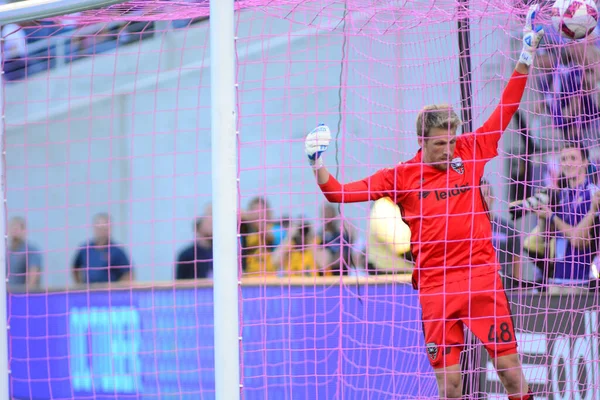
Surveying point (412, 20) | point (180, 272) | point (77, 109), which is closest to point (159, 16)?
point (412, 20)

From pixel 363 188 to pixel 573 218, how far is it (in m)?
1.28

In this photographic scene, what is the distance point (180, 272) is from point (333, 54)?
224cm

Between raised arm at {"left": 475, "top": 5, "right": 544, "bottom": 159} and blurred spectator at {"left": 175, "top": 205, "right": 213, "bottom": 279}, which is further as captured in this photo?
blurred spectator at {"left": 175, "top": 205, "right": 213, "bottom": 279}

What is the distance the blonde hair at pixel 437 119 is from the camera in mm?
3928

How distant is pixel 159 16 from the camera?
14.3ft

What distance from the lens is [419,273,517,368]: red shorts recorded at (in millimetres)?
3914

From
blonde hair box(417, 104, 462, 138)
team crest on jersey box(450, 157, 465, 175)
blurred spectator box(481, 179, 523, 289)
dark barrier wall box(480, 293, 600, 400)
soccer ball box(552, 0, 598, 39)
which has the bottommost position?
dark barrier wall box(480, 293, 600, 400)

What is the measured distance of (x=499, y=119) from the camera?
12.9 ft

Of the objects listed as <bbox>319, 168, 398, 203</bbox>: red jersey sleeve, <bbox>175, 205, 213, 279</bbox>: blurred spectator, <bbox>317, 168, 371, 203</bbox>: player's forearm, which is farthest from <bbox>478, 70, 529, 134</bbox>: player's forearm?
<bbox>175, 205, 213, 279</bbox>: blurred spectator

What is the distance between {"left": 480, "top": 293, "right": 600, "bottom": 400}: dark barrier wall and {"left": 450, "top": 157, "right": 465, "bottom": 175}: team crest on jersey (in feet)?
3.75

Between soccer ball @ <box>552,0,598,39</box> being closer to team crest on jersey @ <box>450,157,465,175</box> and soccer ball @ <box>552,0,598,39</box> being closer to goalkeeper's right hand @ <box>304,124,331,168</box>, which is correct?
team crest on jersey @ <box>450,157,465,175</box>

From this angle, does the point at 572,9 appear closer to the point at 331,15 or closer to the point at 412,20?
the point at 412,20

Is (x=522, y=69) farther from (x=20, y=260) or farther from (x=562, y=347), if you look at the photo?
(x=20, y=260)

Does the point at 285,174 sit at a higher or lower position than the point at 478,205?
higher
